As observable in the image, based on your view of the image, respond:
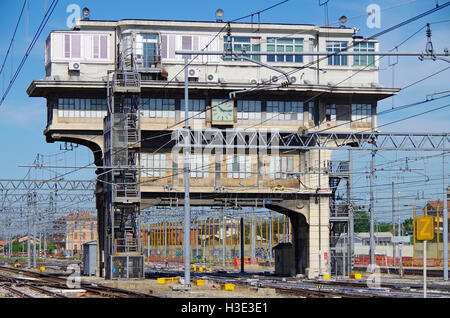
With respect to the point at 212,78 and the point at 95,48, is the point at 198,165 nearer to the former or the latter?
the point at 212,78

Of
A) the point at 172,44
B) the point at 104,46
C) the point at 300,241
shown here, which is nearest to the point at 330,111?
the point at 300,241

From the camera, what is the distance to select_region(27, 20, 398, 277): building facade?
189 feet

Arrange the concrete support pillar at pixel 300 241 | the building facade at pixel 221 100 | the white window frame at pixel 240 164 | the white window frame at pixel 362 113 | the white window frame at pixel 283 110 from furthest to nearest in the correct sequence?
the concrete support pillar at pixel 300 241, the white window frame at pixel 362 113, the white window frame at pixel 240 164, the white window frame at pixel 283 110, the building facade at pixel 221 100

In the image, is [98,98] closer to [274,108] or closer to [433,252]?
[274,108]

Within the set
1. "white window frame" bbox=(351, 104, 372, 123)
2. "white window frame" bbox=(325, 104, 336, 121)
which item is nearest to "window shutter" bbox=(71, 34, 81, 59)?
"white window frame" bbox=(325, 104, 336, 121)

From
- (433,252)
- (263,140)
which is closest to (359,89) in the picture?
(263,140)

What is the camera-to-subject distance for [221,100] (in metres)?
58.5

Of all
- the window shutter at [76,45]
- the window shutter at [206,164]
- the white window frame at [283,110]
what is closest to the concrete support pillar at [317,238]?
the white window frame at [283,110]

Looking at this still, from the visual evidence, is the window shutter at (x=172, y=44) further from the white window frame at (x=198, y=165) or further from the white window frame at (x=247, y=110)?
the white window frame at (x=198, y=165)

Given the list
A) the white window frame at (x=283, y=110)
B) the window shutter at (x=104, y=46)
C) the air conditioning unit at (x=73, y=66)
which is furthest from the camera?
A: the white window frame at (x=283, y=110)

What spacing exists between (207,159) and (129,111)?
7.52 meters

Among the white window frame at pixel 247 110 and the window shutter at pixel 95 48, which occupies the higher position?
the window shutter at pixel 95 48

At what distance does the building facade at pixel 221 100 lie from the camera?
57.6 metres

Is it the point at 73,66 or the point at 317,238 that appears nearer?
the point at 73,66
